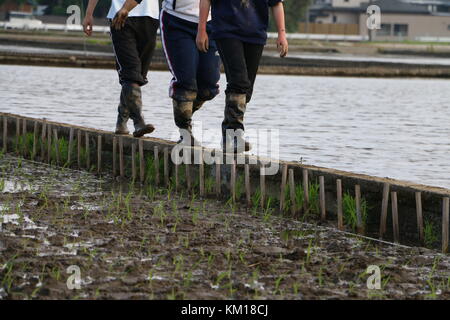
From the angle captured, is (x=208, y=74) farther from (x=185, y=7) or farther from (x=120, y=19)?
(x=120, y=19)

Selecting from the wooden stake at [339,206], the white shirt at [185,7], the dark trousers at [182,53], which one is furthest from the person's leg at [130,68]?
the wooden stake at [339,206]

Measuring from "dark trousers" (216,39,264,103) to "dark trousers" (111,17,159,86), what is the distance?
3.49 feet

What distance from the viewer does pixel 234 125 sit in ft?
26.1

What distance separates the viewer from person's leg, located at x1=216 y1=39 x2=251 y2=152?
7695 mm

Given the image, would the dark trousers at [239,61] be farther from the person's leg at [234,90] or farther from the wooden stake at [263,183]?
the wooden stake at [263,183]

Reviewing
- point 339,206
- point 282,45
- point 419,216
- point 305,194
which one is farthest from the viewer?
point 282,45

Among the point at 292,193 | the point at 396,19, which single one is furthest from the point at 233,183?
the point at 396,19

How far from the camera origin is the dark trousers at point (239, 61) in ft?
25.2

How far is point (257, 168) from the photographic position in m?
7.62

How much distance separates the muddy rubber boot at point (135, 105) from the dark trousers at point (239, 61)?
1175 millimetres

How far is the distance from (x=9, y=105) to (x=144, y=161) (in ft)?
25.9

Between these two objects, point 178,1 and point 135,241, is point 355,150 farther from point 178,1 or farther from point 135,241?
point 135,241

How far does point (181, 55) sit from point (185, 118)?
1.74 feet

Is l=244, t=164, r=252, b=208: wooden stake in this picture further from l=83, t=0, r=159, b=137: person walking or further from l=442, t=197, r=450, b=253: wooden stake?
l=442, t=197, r=450, b=253: wooden stake
